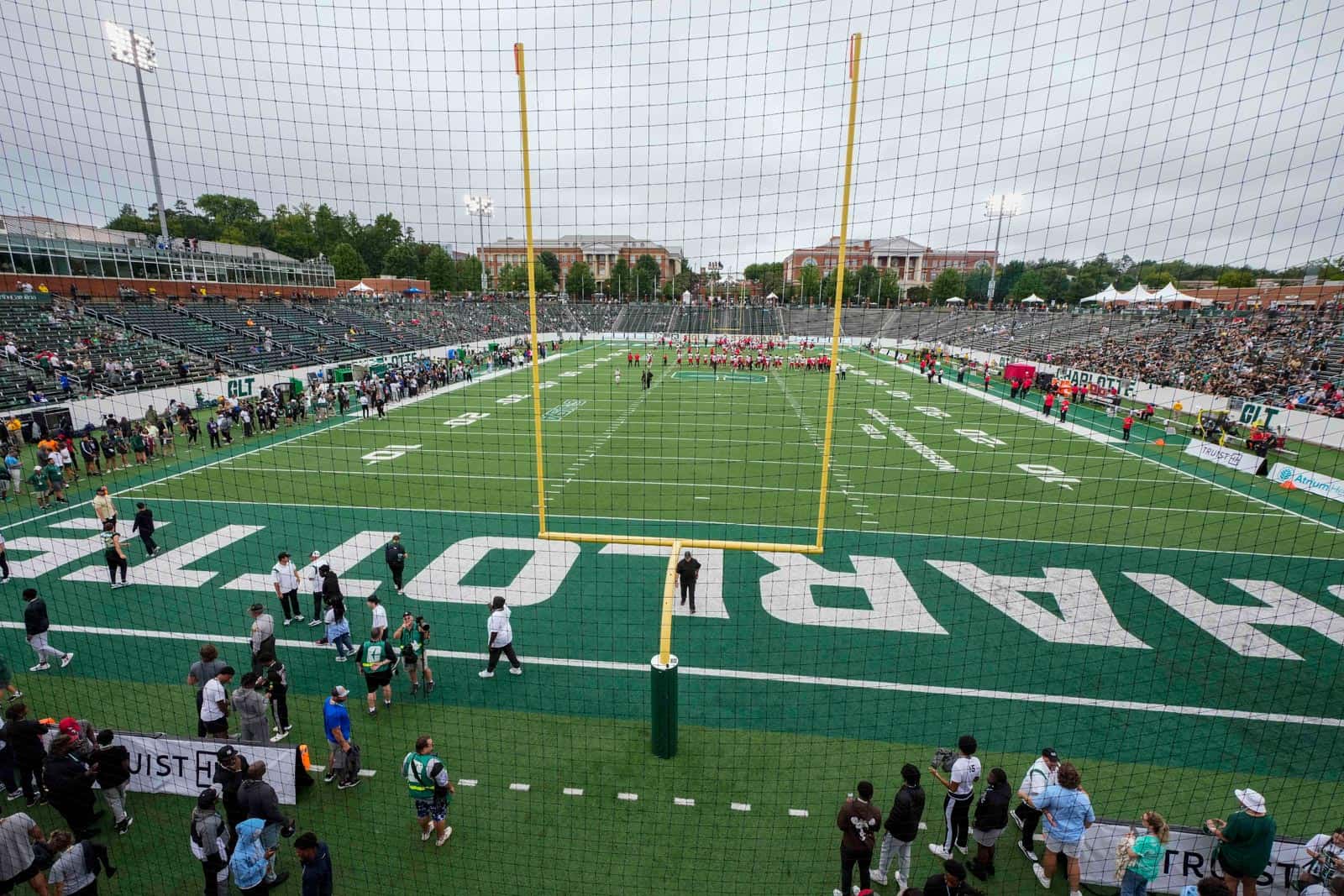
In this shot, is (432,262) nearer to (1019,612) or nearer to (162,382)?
(162,382)

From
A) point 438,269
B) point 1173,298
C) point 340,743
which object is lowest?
point 340,743

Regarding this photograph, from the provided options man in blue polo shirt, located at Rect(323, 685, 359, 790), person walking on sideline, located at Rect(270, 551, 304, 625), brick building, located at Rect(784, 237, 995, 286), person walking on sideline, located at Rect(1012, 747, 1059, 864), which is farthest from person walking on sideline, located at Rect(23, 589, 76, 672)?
person walking on sideline, located at Rect(1012, 747, 1059, 864)

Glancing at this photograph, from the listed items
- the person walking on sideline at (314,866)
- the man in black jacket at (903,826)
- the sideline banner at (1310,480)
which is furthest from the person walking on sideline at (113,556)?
the sideline banner at (1310,480)

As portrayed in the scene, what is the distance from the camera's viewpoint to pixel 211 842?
4805 mm

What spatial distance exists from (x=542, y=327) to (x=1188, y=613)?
30.8 m

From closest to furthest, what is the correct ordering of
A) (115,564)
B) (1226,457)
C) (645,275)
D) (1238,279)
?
1. (115,564)
2. (645,275)
3. (1226,457)
4. (1238,279)

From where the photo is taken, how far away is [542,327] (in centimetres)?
3516

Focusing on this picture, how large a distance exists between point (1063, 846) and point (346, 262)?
73.1 meters

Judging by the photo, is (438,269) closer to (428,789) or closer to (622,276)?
(622,276)

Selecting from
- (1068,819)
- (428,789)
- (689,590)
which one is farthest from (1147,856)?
(689,590)

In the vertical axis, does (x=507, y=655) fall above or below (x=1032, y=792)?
below

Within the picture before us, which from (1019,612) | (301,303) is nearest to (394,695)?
(1019,612)

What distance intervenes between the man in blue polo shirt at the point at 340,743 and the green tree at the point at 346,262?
67322 millimetres

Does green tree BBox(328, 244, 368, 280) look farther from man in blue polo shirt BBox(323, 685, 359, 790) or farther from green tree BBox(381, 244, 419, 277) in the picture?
man in blue polo shirt BBox(323, 685, 359, 790)
